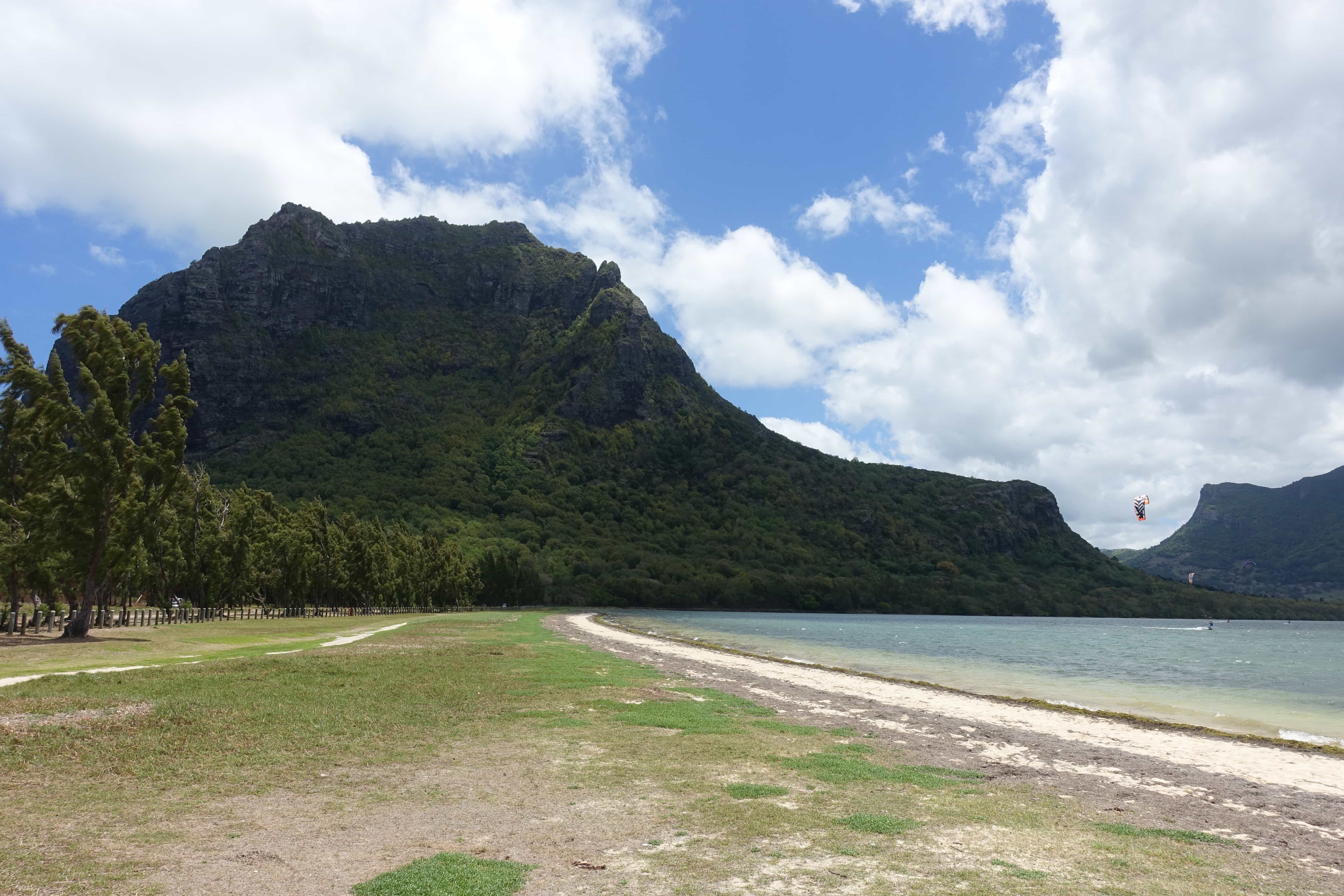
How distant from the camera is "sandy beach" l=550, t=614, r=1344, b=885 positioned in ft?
38.0

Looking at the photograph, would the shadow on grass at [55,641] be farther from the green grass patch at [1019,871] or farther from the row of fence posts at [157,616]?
the green grass patch at [1019,871]

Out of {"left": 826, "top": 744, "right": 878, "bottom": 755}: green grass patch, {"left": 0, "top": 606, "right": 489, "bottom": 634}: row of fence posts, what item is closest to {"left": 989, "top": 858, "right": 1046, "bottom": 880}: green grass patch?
{"left": 826, "top": 744, "right": 878, "bottom": 755}: green grass patch

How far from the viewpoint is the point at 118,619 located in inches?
1912

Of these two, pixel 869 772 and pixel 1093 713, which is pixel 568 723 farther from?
pixel 1093 713

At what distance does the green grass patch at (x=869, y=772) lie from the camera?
13156mm

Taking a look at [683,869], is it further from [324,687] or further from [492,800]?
[324,687]

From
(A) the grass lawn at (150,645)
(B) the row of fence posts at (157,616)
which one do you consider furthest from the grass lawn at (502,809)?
(B) the row of fence posts at (157,616)

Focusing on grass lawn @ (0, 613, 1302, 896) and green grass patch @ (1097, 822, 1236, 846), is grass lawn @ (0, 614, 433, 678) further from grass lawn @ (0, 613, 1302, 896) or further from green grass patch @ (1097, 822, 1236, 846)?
green grass patch @ (1097, 822, 1236, 846)

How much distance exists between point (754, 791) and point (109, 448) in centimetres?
3773

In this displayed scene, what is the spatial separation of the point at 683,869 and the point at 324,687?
1647 centimetres

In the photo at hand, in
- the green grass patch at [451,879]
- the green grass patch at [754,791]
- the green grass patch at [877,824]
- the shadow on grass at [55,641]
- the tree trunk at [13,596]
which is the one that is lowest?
the shadow on grass at [55,641]

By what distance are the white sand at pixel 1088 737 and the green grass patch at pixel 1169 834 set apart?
4507mm

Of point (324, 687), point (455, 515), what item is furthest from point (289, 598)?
point (455, 515)

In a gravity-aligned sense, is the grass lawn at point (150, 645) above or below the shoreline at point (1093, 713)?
above
